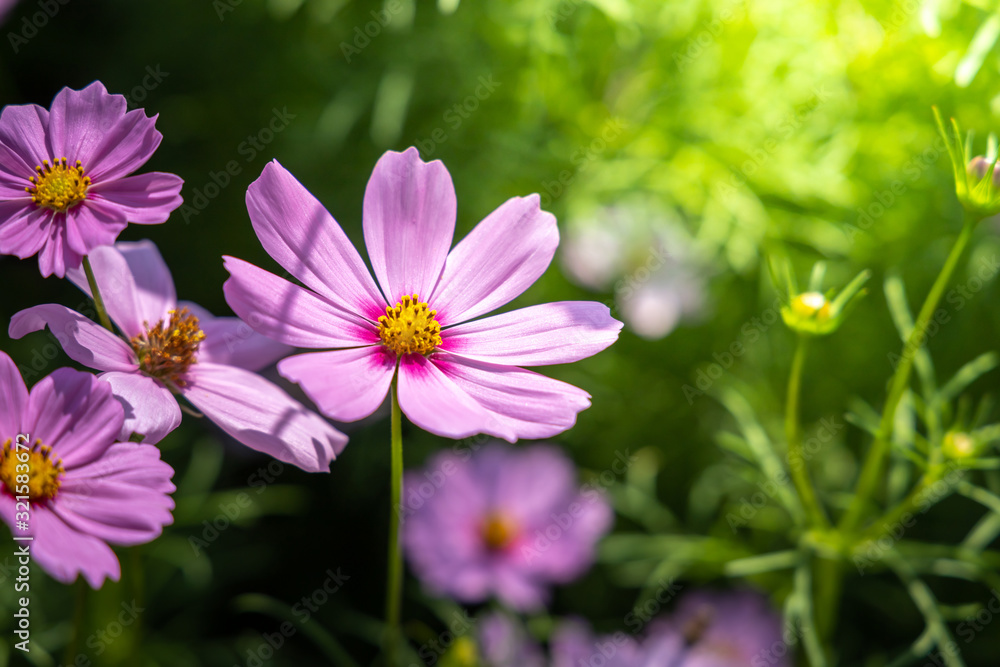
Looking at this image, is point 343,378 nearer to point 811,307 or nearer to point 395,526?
point 395,526

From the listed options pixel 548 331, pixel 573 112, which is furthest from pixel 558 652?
pixel 573 112

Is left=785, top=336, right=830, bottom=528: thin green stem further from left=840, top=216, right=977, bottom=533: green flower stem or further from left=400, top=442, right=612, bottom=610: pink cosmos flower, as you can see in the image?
left=400, top=442, right=612, bottom=610: pink cosmos flower

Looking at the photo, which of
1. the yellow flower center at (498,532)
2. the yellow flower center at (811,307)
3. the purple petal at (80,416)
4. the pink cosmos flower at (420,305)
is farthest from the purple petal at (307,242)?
the yellow flower center at (498,532)

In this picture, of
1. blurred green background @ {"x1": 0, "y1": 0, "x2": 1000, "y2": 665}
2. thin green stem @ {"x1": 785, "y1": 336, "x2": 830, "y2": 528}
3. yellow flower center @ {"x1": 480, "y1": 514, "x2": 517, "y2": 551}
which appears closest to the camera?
thin green stem @ {"x1": 785, "y1": 336, "x2": 830, "y2": 528}

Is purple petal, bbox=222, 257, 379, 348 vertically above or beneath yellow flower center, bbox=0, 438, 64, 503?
above

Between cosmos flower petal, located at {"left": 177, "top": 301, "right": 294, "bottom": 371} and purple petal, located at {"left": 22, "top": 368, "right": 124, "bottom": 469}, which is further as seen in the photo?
cosmos flower petal, located at {"left": 177, "top": 301, "right": 294, "bottom": 371}

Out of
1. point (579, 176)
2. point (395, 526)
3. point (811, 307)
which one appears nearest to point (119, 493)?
point (395, 526)

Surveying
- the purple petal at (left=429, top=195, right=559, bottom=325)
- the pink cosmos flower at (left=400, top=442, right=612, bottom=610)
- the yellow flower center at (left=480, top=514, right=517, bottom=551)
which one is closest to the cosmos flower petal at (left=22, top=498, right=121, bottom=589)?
the purple petal at (left=429, top=195, right=559, bottom=325)
